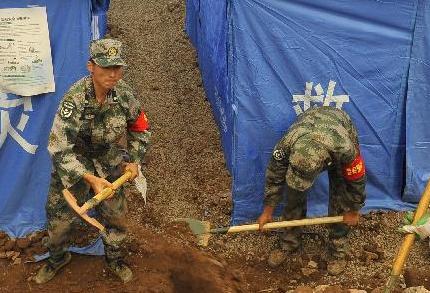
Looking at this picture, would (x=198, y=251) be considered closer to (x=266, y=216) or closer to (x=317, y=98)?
(x=266, y=216)

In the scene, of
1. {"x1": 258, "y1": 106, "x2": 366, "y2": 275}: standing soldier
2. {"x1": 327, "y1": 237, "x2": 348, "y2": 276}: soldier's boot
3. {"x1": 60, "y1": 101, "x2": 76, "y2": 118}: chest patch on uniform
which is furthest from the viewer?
{"x1": 327, "y1": 237, "x2": 348, "y2": 276}: soldier's boot

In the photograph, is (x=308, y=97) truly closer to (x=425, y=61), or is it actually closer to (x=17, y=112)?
(x=425, y=61)

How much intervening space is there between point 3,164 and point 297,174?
2.59m

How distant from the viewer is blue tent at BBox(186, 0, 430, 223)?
4.80 meters

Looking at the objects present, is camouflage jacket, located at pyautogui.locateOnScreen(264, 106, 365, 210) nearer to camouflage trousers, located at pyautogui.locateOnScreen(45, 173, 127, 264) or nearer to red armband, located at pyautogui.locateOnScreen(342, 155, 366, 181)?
red armband, located at pyautogui.locateOnScreen(342, 155, 366, 181)

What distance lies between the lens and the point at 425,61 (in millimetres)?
5086

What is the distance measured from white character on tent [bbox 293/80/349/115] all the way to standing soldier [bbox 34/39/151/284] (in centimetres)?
143

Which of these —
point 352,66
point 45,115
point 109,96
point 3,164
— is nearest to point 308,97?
point 352,66

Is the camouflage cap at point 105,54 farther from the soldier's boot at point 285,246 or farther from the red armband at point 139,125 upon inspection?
the soldier's boot at point 285,246

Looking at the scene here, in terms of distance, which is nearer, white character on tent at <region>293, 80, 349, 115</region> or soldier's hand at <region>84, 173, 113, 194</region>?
soldier's hand at <region>84, 173, 113, 194</region>

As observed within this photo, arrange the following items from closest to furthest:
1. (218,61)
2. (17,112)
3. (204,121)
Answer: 1. (17,112)
2. (218,61)
3. (204,121)

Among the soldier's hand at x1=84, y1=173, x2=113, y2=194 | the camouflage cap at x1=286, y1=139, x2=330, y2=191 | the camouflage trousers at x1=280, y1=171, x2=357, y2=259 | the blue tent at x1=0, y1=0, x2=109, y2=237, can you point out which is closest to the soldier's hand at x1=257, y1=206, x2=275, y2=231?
the camouflage trousers at x1=280, y1=171, x2=357, y2=259

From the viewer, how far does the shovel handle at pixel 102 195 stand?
13.0 feet

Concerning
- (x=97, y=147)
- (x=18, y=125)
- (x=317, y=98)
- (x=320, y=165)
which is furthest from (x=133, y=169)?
(x=317, y=98)
